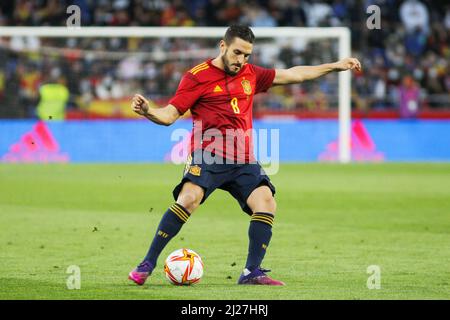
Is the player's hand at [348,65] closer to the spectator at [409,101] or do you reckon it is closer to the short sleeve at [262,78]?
the short sleeve at [262,78]

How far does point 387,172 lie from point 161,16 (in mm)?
11954

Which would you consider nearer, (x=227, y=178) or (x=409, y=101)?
(x=227, y=178)

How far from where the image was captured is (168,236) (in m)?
8.27

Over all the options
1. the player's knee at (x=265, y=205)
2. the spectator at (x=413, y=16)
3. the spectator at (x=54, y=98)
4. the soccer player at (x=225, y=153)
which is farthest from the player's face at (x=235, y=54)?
the spectator at (x=413, y=16)

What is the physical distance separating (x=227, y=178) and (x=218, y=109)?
1.92 ft

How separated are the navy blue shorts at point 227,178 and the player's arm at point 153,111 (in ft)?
1.60

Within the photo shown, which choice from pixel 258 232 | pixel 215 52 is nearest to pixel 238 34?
pixel 258 232

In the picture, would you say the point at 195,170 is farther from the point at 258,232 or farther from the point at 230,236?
the point at 230,236

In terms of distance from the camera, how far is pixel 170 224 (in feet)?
27.1

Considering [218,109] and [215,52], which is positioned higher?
[215,52]

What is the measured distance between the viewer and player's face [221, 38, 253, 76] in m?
8.31

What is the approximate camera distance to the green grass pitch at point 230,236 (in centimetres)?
811
